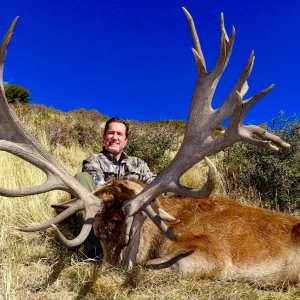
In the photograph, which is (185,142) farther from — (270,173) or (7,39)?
(270,173)

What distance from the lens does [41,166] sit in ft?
14.1

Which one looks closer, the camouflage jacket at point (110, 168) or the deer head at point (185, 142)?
the deer head at point (185, 142)

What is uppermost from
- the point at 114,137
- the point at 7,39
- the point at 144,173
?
the point at 7,39

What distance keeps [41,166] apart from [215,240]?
6.46 feet

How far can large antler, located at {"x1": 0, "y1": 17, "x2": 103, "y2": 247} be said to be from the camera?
407 centimetres

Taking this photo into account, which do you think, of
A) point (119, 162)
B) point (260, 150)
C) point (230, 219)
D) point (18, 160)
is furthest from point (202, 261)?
point (260, 150)

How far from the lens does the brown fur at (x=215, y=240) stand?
4.36m

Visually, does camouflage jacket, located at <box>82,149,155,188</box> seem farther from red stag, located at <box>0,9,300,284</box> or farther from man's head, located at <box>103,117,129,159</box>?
red stag, located at <box>0,9,300,284</box>

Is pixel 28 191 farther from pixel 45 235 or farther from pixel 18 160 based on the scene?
pixel 18 160

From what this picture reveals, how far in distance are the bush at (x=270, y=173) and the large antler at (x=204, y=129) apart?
12.7ft

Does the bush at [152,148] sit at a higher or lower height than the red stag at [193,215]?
higher

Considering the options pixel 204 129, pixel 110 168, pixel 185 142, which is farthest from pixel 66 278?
pixel 110 168

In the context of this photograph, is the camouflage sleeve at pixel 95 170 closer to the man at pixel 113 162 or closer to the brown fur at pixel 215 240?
the man at pixel 113 162

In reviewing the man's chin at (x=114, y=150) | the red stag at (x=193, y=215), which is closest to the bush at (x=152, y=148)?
the man's chin at (x=114, y=150)
